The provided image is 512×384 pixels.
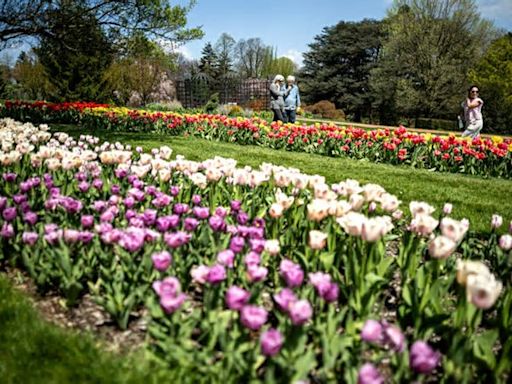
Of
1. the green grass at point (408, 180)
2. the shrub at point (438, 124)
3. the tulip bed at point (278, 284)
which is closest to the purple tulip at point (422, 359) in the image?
the tulip bed at point (278, 284)

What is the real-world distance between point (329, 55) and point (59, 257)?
46.5 metres

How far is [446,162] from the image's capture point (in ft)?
27.9

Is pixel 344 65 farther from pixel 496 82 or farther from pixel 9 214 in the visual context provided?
pixel 9 214

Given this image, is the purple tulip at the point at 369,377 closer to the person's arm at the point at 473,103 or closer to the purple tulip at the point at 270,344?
the purple tulip at the point at 270,344

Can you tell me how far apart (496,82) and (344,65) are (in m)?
19.7

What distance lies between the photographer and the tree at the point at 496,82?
27.2m

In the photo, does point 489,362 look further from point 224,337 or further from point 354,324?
Result: point 224,337

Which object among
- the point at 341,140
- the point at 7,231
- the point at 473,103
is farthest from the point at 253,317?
the point at 473,103

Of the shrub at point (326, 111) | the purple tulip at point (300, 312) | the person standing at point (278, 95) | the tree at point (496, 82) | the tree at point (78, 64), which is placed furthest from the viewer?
the shrub at point (326, 111)

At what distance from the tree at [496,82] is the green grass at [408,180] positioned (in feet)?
77.6

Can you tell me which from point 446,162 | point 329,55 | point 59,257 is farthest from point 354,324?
point 329,55

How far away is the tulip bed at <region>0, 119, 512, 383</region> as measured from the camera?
5.75 ft

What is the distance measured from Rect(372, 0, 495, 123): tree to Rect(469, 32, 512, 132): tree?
57.9 inches

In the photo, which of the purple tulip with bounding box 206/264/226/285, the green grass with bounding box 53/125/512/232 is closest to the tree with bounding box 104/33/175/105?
the green grass with bounding box 53/125/512/232
